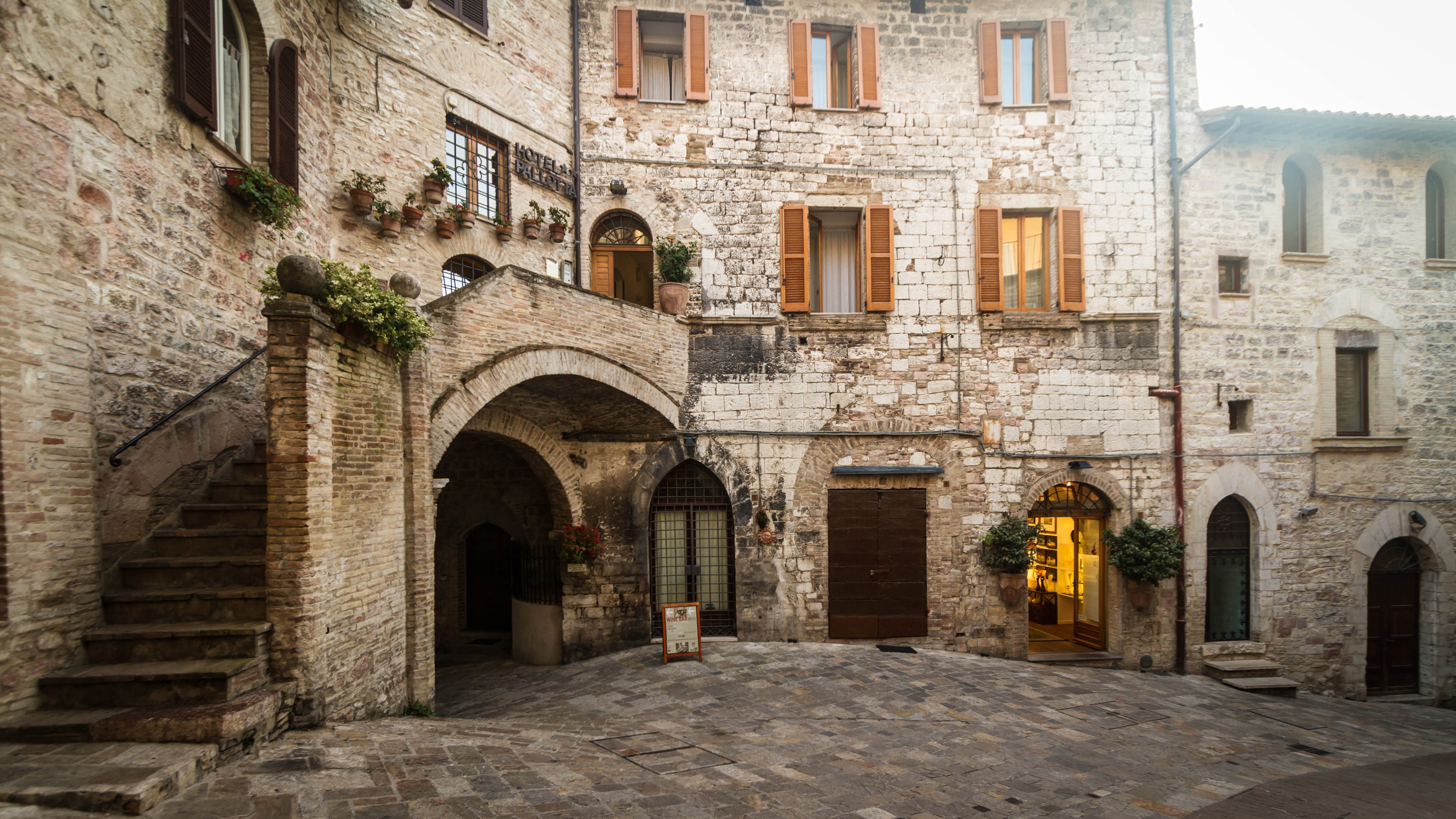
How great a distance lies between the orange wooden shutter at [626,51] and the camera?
1031 cm

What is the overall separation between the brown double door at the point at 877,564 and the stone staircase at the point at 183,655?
7173mm

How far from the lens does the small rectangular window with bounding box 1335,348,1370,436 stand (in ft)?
36.4

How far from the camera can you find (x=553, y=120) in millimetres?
10133

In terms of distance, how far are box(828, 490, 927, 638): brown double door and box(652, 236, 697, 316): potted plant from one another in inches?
145

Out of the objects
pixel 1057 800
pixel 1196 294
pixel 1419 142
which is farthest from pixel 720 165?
pixel 1419 142

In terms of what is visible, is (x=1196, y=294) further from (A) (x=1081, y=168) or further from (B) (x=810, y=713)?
(B) (x=810, y=713)

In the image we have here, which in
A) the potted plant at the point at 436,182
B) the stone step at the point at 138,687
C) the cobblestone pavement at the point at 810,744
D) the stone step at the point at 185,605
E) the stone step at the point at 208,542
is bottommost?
the cobblestone pavement at the point at 810,744

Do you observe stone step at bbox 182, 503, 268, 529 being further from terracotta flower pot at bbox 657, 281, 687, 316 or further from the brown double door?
the brown double door

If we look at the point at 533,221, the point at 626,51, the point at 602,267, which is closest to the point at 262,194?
the point at 533,221

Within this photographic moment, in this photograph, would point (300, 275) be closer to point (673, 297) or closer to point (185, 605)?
point (185, 605)

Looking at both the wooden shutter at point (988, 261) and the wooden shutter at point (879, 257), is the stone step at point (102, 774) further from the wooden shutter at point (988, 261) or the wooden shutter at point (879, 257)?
the wooden shutter at point (988, 261)

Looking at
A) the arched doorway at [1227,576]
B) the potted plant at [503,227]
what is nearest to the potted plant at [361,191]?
the potted plant at [503,227]

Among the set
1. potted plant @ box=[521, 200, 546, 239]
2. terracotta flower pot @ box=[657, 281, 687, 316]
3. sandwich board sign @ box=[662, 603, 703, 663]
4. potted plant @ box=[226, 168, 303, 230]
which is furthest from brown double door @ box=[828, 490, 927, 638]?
potted plant @ box=[226, 168, 303, 230]

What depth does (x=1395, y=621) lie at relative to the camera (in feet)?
36.4
